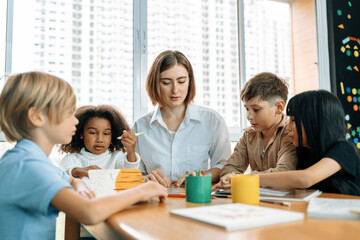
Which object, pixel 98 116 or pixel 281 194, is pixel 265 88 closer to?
pixel 281 194

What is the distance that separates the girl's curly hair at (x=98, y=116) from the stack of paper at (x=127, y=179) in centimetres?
88

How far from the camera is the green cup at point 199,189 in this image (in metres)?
0.90

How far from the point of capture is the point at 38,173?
771 mm

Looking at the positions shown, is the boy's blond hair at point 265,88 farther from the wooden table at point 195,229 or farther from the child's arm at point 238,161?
the wooden table at point 195,229

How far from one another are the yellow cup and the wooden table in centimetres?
13

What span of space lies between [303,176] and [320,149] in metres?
0.25

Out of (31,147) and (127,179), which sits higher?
(31,147)

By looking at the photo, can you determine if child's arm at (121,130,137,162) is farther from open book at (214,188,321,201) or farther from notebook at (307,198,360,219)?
notebook at (307,198,360,219)

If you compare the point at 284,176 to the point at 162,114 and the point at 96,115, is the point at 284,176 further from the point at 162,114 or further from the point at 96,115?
the point at 96,115

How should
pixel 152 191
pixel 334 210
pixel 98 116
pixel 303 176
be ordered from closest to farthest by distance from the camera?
pixel 334 210, pixel 152 191, pixel 303 176, pixel 98 116

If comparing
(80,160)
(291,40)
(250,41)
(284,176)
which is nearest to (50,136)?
(284,176)

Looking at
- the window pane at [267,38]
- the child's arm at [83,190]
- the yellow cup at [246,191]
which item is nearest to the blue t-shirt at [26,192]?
the child's arm at [83,190]

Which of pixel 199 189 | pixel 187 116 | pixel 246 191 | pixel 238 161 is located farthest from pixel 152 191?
pixel 187 116

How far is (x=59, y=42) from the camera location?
2.53 meters
